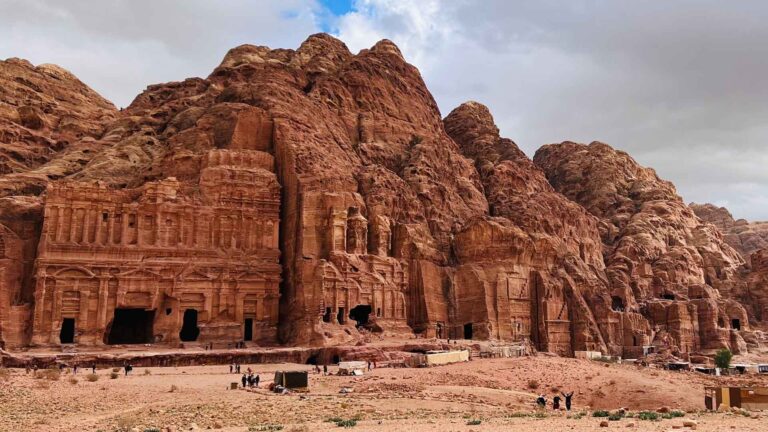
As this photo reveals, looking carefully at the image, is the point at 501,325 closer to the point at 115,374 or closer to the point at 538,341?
the point at 538,341

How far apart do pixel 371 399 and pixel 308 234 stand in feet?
89.2

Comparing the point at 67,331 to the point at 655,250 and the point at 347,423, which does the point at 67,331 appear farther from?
the point at 655,250

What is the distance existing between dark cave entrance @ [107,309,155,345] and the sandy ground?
46.4ft

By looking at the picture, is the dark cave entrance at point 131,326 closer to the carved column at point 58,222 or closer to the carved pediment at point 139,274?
the carved pediment at point 139,274

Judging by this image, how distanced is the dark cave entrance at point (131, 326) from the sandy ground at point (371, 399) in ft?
46.4

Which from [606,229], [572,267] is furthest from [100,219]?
[606,229]

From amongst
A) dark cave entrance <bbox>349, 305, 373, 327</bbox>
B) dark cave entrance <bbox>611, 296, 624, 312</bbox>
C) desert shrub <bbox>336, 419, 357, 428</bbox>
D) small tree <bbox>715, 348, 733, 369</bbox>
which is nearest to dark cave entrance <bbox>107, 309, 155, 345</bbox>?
dark cave entrance <bbox>349, 305, 373, 327</bbox>

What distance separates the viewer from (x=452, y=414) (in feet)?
95.8

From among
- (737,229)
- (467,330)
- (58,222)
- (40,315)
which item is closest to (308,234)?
(467,330)

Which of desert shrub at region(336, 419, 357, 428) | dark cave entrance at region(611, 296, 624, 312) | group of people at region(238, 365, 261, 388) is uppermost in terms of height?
dark cave entrance at region(611, 296, 624, 312)

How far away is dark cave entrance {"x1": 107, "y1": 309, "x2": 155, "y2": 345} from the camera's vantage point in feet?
189

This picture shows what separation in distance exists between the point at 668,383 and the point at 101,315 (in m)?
38.6

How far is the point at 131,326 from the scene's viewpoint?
192 feet

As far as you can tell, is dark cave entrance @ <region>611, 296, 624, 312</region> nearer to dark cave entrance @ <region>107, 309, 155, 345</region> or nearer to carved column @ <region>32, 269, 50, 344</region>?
dark cave entrance @ <region>107, 309, 155, 345</region>
